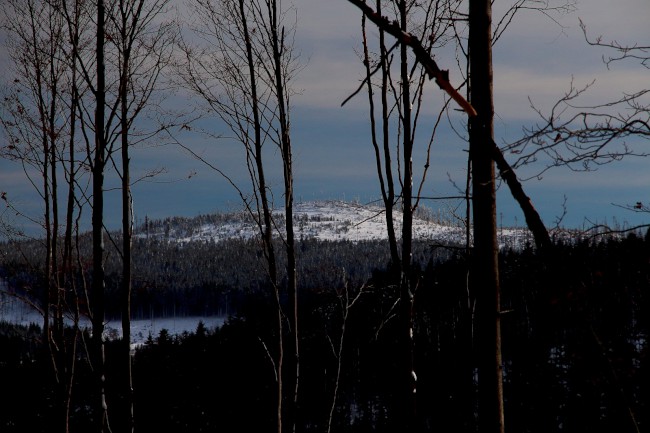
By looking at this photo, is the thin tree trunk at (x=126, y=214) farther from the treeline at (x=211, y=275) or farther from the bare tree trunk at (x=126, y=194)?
the treeline at (x=211, y=275)

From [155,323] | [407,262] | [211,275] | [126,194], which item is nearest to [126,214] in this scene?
[126,194]

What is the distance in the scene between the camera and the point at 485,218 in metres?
3.89

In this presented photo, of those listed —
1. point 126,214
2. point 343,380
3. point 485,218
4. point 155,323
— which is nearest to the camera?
point 485,218

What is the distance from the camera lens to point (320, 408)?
45688 mm

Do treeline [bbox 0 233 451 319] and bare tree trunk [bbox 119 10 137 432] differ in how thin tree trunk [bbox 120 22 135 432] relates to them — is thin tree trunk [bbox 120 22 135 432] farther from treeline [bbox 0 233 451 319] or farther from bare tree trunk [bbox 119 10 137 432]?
treeline [bbox 0 233 451 319]

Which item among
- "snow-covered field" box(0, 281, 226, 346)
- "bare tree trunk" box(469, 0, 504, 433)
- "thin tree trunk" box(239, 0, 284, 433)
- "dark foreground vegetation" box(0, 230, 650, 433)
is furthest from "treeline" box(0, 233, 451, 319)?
"bare tree trunk" box(469, 0, 504, 433)

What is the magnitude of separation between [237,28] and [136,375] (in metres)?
41.1

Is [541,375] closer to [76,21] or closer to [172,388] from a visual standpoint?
[172,388]

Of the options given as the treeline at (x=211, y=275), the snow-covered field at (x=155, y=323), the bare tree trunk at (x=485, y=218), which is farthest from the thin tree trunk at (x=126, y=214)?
the snow-covered field at (x=155, y=323)

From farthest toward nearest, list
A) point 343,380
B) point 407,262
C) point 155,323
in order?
point 155,323 → point 343,380 → point 407,262

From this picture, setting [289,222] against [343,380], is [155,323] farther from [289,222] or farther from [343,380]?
[289,222]

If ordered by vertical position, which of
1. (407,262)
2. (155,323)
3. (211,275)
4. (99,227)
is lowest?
(155,323)

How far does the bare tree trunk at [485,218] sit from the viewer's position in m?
3.83

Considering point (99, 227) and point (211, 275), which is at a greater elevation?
point (99, 227)
